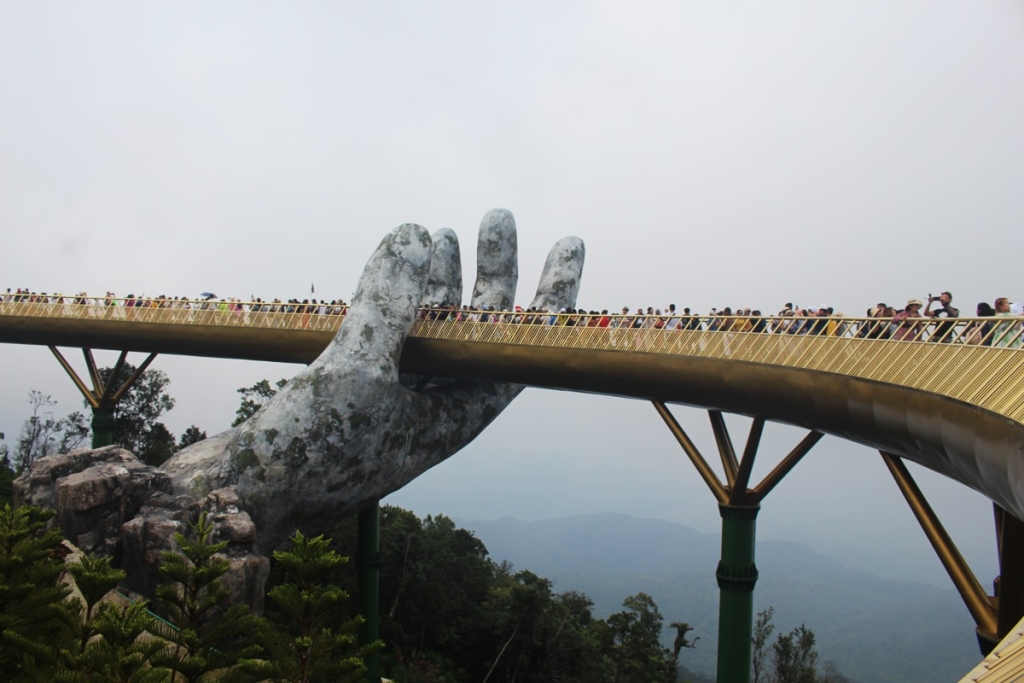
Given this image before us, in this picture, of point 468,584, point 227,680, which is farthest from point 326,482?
point 468,584

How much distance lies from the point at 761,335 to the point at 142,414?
43.2 m

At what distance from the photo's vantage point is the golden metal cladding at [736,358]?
10188mm

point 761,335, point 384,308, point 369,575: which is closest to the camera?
point 761,335

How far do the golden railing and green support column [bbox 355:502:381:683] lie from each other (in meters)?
7.55

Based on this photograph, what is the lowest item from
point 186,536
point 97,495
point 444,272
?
point 186,536

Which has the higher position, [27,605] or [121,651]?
[27,605]

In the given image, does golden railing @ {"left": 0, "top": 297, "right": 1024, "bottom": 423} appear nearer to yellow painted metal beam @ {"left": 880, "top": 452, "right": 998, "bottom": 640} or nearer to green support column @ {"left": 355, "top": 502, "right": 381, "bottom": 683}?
yellow painted metal beam @ {"left": 880, "top": 452, "right": 998, "bottom": 640}

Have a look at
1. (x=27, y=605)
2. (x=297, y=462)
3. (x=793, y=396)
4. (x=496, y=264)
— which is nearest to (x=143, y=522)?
(x=297, y=462)

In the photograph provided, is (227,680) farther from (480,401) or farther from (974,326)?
(480,401)

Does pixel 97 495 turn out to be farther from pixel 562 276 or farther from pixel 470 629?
A: pixel 470 629

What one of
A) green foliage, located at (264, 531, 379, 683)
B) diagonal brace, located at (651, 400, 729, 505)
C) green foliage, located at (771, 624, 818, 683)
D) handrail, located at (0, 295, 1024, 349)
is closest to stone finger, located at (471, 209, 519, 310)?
handrail, located at (0, 295, 1024, 349)

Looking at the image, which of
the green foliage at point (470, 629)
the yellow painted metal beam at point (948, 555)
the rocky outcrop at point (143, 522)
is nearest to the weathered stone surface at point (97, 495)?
the rocky outcrop at point (143, 522)

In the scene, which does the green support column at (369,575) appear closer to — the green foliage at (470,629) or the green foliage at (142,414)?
the green foliage at (470,629)

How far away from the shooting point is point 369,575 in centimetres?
2964
